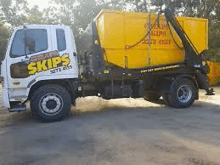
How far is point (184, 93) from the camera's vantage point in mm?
8906

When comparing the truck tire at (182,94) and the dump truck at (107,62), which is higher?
the dump truck at (107,62)

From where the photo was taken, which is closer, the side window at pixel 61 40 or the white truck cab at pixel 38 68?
the white truck cab at pixel 38 68

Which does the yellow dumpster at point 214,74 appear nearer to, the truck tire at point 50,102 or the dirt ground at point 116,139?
the dirt ground at point 116,139

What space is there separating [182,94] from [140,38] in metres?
2.69

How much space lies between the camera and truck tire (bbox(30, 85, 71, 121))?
6.67 m

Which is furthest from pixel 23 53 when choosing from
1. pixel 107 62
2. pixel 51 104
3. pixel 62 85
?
pixel 107 62

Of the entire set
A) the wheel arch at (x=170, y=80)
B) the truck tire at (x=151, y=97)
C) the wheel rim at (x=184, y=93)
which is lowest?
the truck tire at (x=151, y=97)

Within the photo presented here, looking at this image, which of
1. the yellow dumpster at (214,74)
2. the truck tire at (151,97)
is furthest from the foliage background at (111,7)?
the truck tire at (151,97)

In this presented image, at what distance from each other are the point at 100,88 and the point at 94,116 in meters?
1.11

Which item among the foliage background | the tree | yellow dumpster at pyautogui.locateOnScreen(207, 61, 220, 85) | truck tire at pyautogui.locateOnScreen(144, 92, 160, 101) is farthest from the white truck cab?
the tree

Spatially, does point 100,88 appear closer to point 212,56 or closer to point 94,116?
point 94,116

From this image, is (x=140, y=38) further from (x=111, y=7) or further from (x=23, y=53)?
(x=111, y=7)

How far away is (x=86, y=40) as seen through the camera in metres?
8.63

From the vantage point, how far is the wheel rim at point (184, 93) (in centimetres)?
880
